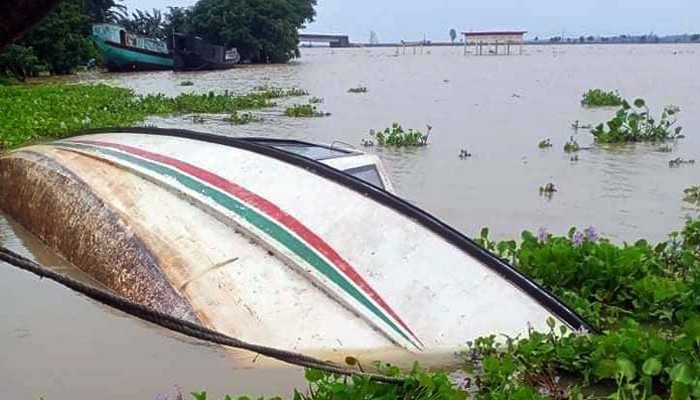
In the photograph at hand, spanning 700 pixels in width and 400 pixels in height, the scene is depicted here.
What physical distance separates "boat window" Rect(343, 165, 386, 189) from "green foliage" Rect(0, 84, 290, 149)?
21.5 feet

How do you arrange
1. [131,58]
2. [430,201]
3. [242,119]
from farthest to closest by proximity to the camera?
[131,58] < [242,119] < [430,201]

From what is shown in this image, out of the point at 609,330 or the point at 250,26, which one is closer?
the point at 609,330

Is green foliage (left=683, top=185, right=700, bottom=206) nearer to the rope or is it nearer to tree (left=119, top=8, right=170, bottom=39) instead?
the rope

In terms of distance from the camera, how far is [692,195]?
361 inches

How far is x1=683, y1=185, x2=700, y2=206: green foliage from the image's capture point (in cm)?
895

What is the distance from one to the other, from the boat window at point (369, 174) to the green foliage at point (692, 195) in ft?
14.5

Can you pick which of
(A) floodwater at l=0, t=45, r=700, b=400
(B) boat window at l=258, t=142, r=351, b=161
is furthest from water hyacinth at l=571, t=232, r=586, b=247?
(A) floodwater at l=0, t=45, r=700, b=400

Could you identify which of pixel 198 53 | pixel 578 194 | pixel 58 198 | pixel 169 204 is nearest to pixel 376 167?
pixel 169 204

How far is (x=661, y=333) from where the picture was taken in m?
4.38

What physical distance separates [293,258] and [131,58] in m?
43.3

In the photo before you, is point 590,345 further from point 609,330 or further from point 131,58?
point 131,58

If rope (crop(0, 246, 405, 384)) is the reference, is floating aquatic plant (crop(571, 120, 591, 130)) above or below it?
below

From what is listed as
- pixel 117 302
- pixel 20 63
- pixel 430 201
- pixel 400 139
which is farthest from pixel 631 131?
pixel 20 63

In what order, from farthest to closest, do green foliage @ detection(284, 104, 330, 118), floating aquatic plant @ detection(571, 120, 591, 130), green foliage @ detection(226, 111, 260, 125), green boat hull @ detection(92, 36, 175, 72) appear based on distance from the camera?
green boat hull @ detection(92, 36, 175, 72) < green foliage @ detection(284, 104, 330, 118) < green foliage @ detection(226, 111, 260, 125) < floating aquatic plant @ detection(571, 120, 591, 130)
